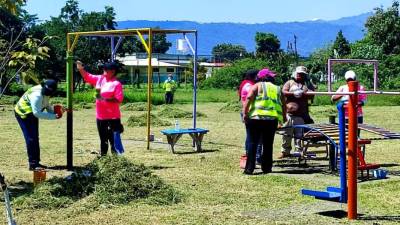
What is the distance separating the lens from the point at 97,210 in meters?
8.07

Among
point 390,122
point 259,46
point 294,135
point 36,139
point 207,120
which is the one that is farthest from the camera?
point 259,46

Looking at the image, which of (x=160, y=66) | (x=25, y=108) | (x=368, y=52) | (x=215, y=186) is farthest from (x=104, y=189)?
(x=160, y=66)

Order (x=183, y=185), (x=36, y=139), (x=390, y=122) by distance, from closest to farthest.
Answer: (x=183, y=185)
(x=36, y=139)
(x=390, y=122)

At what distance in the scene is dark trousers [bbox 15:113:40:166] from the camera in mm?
11031

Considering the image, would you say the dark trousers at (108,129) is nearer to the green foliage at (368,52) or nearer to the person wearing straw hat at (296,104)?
the person wearing straw hat at (296,104)

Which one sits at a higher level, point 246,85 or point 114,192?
point 246,85

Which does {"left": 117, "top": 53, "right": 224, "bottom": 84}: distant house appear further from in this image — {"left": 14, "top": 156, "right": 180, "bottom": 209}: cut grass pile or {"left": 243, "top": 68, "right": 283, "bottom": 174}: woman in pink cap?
{"left": 14, "top": 156, "right": 180, "bottom": 209}: cut grass pile

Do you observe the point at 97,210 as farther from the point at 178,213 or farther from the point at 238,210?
the point at 238,210

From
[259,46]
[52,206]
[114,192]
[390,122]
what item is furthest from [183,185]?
[259,46]

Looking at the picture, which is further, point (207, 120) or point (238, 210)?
point (207, 120)

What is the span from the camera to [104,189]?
865 centimetres

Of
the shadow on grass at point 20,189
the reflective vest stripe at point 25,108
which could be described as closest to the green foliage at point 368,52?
the reflective vest stripe at point 25,108

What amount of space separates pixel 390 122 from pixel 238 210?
15.9 meters

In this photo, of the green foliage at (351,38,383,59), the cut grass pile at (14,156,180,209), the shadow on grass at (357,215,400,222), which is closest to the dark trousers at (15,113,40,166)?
the cut grass pile at (14,156,180,209)
